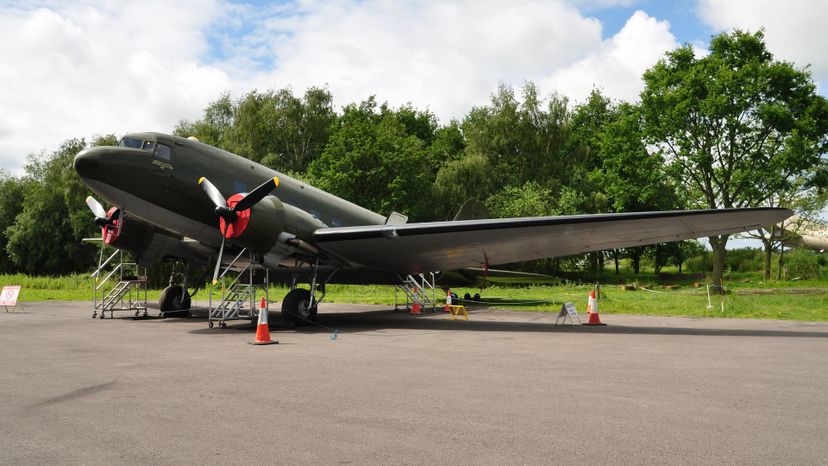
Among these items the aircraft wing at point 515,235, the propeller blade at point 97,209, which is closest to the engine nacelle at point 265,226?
the aircraft wing at point 515,235

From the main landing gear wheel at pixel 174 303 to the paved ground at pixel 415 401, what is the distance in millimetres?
7924

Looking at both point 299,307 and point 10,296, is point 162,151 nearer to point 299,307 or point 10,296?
point 299,307

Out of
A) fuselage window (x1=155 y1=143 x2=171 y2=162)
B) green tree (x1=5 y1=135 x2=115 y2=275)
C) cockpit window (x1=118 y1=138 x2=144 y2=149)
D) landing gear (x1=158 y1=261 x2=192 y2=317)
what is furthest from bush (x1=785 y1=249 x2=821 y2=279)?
green tree (x1=5 y1=135 x2=115 y2=275)

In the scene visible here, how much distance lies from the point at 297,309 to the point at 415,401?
10091 millimetres

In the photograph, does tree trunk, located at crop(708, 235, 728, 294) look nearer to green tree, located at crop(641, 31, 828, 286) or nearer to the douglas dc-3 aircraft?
green tree, located at crop(641, 31, 828, 286)

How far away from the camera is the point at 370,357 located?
980 centimetres

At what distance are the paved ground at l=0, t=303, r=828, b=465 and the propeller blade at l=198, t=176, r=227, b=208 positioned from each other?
3.66 m

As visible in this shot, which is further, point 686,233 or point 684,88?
point 684,88

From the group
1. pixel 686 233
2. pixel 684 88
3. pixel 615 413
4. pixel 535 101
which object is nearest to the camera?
pixel 615 413

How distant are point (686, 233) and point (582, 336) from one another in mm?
3853

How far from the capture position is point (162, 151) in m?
15.4

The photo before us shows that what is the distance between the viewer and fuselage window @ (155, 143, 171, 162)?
15.3 meters

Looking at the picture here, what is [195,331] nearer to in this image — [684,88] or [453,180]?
[684,88]

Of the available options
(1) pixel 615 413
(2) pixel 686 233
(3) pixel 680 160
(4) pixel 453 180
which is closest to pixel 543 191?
(4) pixel 453 180
